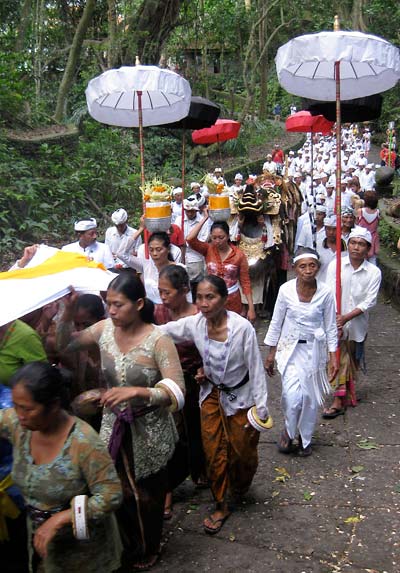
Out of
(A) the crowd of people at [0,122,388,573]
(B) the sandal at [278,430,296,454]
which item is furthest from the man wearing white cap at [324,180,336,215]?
(B) the sandal at [278,430,296,454]

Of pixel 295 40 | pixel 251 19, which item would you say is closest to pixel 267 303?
pixel 295 40

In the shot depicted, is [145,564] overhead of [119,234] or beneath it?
beneath

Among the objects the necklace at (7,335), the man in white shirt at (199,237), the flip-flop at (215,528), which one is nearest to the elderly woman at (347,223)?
the man in white shirt at (199,237)

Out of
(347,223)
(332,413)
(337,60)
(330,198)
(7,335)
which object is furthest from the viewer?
(330,198)

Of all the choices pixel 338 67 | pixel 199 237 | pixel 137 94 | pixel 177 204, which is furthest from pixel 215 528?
pixel 177 204

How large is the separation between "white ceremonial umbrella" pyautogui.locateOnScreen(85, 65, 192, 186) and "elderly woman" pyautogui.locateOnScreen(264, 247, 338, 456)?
240 centimetres

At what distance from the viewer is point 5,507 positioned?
343cm

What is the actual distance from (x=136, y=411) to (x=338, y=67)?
4.01 meters

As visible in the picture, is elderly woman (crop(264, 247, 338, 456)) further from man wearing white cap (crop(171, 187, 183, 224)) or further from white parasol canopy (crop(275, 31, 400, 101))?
man wearing white cap (crop(171, 187, 183, 224))

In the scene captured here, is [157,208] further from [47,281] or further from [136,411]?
[136,411]

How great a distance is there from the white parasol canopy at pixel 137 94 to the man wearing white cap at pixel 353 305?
7.60 ft

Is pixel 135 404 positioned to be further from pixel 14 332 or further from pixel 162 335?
pixel 14 332

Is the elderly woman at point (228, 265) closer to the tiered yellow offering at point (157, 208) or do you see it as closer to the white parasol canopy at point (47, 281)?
the tiered yellow offering at point (157, 208)

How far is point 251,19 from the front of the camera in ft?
103
